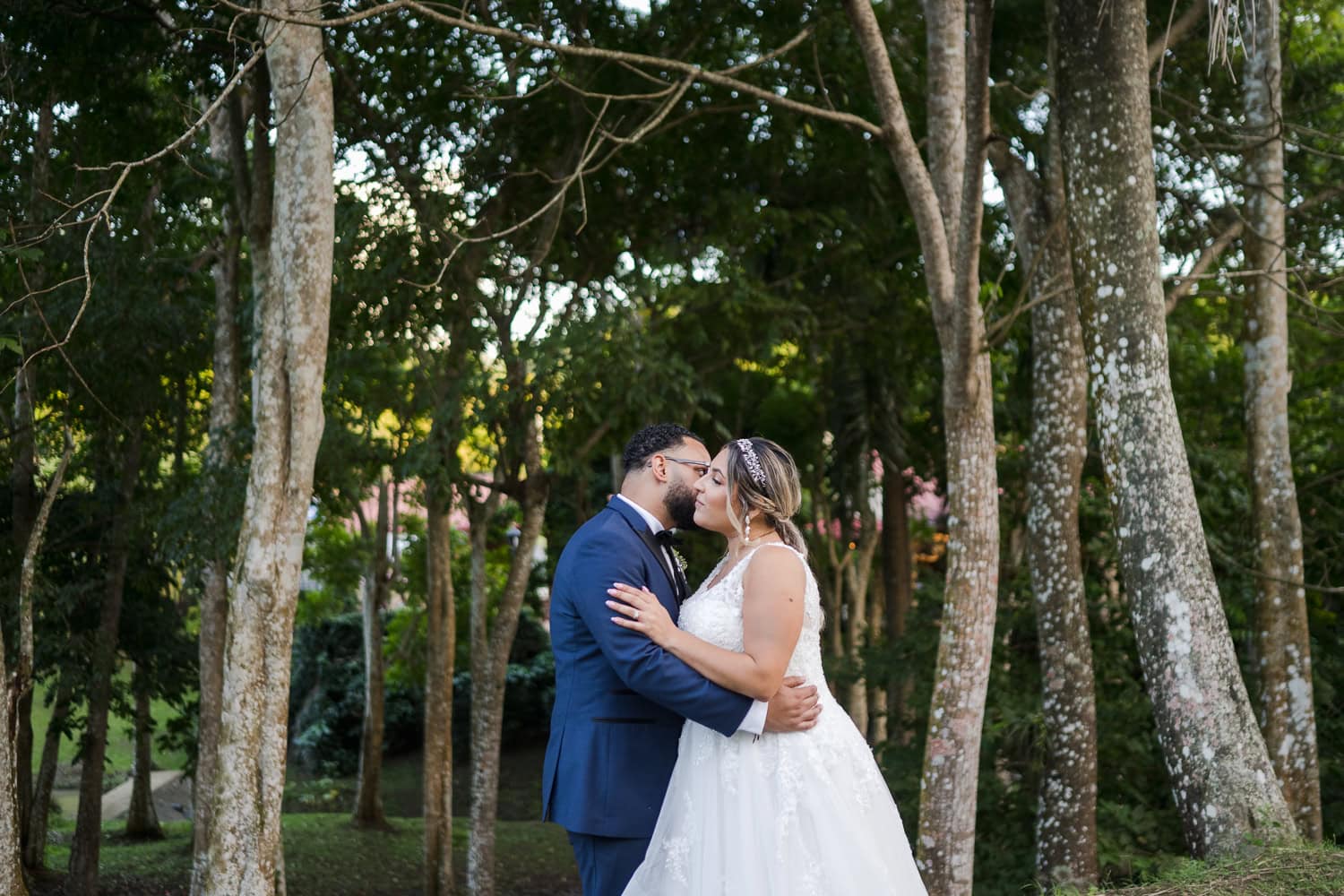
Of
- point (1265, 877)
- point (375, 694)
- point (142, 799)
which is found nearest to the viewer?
point (1265, 877)

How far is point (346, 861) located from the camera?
1612cm

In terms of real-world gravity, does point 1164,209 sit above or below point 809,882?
above

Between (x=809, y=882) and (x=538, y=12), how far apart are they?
9.25 metres

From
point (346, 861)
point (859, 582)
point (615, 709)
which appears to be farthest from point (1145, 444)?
point (859, 582)

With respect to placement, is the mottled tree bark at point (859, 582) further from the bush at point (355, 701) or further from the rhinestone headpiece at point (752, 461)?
the rhinestone headpiece at point (752, 461)

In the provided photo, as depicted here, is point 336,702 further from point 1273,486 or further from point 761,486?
point 761,486

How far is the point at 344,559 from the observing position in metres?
20.5

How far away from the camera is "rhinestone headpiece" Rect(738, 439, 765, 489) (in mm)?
4035

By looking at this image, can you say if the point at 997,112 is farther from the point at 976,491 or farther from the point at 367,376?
the point at 367,376

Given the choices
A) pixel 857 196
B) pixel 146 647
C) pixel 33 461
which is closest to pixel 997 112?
pixel 857 196

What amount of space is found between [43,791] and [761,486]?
43.9 ft

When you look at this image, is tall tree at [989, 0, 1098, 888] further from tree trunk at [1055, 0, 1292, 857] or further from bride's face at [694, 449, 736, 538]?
bride's face at [694, 449, 736, 538]

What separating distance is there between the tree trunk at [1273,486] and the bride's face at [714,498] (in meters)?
5.51

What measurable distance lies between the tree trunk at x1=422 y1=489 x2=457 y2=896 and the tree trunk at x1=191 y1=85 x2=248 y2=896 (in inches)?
112
